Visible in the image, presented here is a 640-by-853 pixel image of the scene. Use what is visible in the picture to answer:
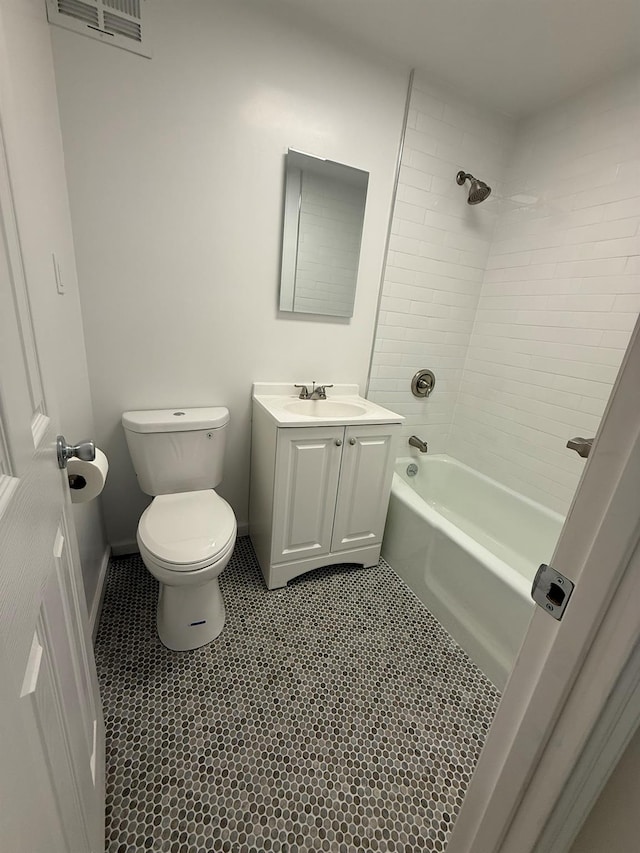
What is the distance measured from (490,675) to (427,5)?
261 centimetres

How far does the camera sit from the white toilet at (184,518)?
1.20 meters

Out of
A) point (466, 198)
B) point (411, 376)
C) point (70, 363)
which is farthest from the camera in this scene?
point (411, 376)

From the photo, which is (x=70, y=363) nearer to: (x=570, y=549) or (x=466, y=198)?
(x=570, y=549)

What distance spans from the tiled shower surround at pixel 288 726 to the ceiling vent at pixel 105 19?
2172 mm

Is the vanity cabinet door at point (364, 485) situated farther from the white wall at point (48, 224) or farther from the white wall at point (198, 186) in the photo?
the white wall at point (48, 224)

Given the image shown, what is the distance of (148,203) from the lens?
1398mm

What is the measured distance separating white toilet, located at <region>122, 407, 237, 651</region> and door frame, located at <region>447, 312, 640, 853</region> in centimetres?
98

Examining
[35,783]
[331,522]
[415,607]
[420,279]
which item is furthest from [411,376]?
[35,783]

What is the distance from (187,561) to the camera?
3.84ft

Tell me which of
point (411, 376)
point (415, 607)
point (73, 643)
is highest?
point (411, 376)

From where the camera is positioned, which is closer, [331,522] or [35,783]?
[35,783]

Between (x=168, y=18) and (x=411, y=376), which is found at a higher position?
(x=168, y=18)

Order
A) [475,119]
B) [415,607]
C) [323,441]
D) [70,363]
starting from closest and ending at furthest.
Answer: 1. [70,363]
2. [323,441]
3. [415,607]
4. [475,119]

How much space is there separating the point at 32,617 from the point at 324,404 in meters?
1.51
